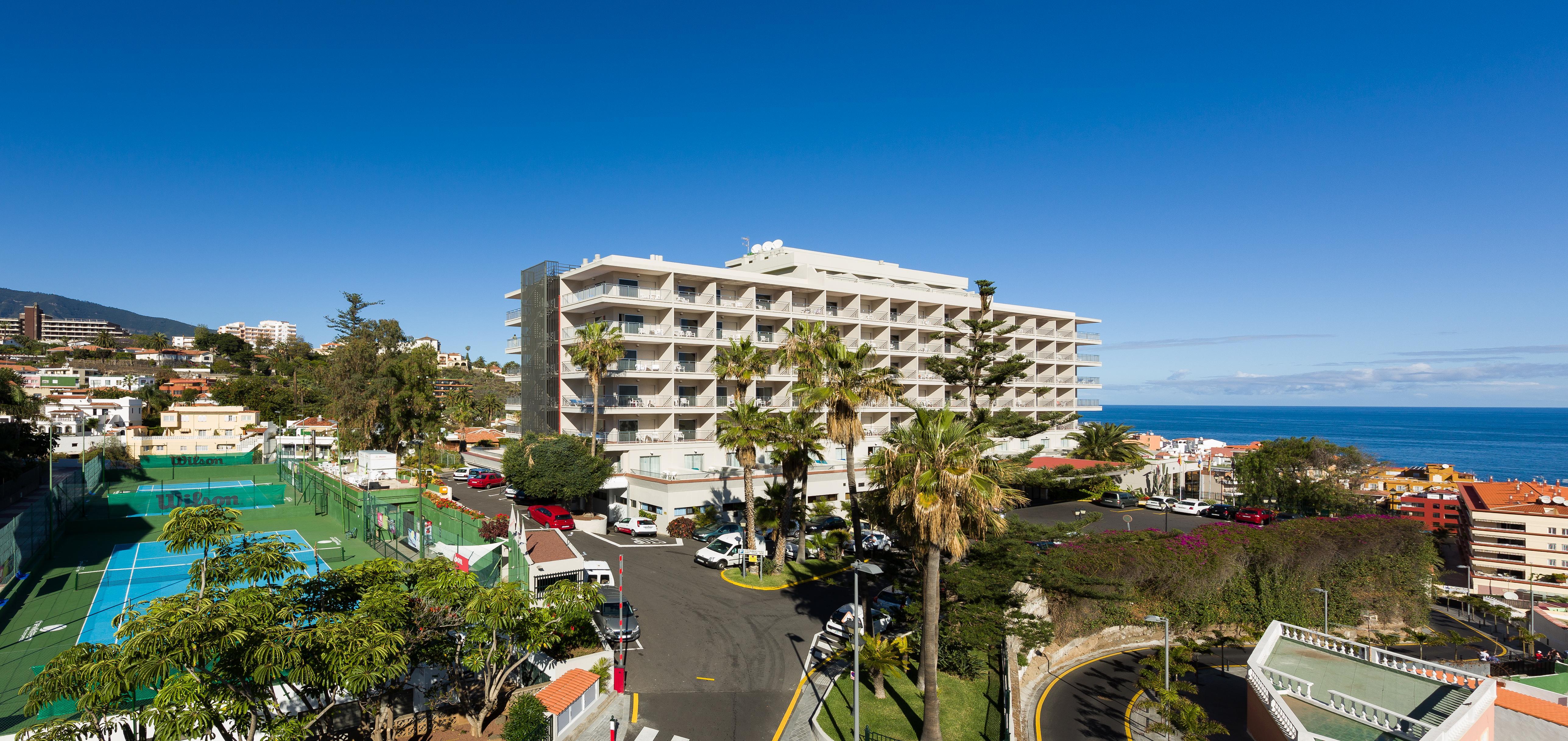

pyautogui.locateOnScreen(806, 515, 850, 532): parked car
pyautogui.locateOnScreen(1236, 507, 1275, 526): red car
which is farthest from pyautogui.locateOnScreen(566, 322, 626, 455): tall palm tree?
pyautogui.locateOnScreen(1236, 507, 1275, 526): red car

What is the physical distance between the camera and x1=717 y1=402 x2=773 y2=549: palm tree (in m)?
34.0

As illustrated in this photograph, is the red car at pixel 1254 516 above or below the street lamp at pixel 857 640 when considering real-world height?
below

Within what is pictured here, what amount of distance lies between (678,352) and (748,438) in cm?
1819

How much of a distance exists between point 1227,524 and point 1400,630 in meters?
10.4

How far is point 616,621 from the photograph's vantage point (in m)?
25.0

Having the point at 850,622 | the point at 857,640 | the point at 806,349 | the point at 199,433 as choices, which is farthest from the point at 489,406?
the point at 857,640

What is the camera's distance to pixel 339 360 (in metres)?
69.4

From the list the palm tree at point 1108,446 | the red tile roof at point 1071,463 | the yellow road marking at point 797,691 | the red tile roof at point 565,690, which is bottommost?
the yellow road marking at point 797,691

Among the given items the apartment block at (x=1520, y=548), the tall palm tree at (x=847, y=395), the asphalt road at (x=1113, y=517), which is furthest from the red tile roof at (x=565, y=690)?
the apartment block at (x=1520, y=548)

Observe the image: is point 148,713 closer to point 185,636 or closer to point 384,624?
point 185,636

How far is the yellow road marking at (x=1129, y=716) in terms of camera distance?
73.2 ft

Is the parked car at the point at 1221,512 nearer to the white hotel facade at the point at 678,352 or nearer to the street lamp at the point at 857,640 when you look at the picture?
the white hotel facade at the point at 678,352

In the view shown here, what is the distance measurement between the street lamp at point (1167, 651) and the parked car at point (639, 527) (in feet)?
83.4

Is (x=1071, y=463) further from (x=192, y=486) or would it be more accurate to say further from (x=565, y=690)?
(x=192, y=486)
